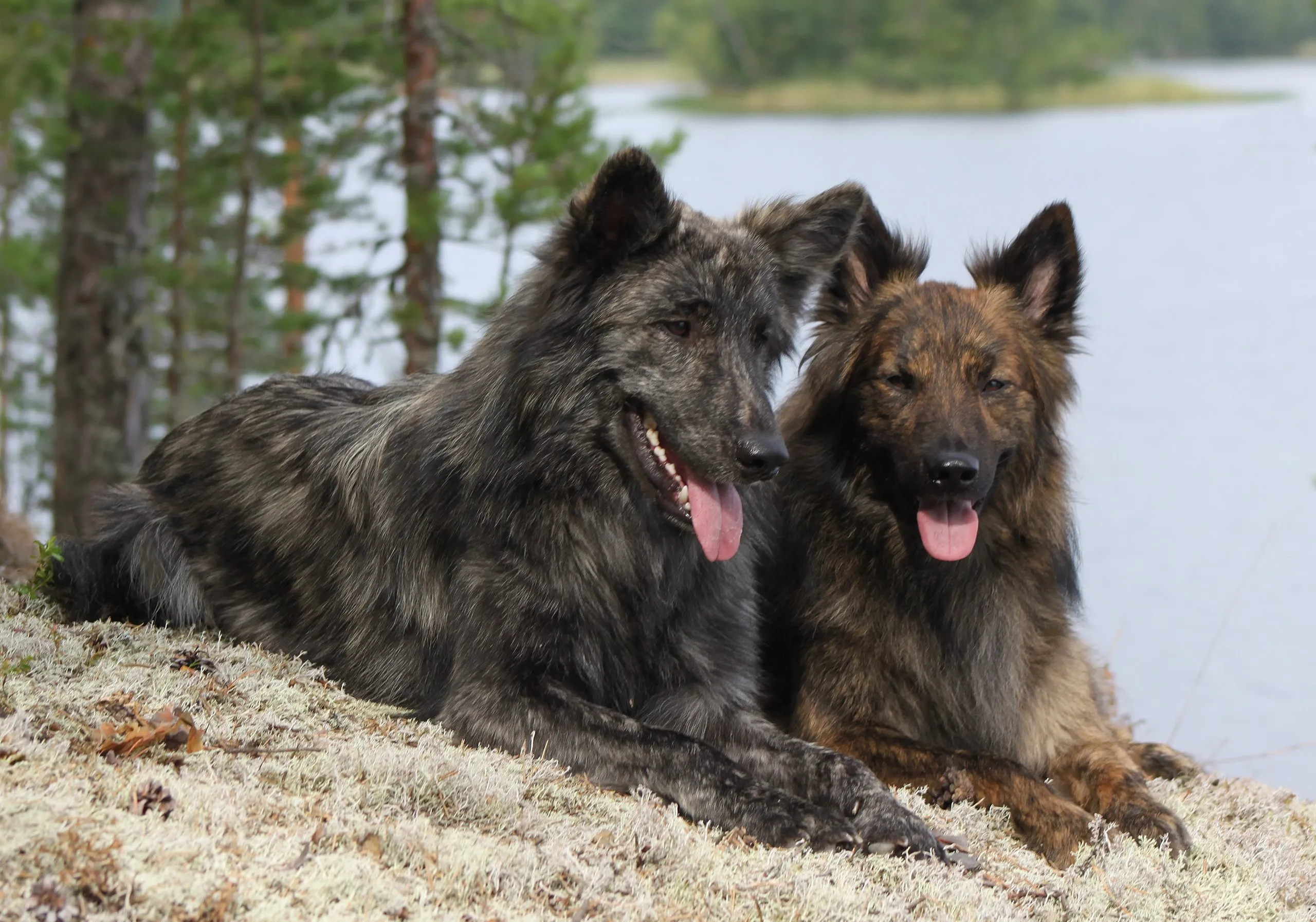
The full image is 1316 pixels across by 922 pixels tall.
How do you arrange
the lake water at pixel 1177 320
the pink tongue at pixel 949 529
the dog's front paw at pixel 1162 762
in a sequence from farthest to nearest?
1. the lake water at pixel 1177 320
2. the dog's front paw at pixel 1162 762
3. the pink tongue at pixel 949 529

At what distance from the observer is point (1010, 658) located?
4.95 m

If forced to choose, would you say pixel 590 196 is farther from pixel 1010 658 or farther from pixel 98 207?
pixel 98 207

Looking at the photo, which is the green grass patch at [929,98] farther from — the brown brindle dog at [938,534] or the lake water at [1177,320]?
the brown brindle dog at [938,534]

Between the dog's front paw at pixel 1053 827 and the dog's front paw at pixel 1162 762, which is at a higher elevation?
the dog's front paw at pixel 1053 827

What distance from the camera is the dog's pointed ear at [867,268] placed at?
5.19 meters

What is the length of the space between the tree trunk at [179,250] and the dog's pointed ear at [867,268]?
30.5 feet

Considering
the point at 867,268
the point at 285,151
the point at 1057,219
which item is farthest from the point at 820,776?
the point at 285,151

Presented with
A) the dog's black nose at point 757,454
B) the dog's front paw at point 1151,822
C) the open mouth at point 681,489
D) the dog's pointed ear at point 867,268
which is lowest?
the dog's front paw at point 1151,822

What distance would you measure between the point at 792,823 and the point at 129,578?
2961mm

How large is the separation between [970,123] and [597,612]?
16.6 m

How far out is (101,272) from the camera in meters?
11.7

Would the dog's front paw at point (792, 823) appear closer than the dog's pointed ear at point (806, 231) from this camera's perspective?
Yes

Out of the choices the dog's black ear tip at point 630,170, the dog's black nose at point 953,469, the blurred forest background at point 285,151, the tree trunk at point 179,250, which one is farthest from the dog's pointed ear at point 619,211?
the tree trunk at point 179,250

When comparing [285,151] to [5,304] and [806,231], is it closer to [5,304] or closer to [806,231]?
[806,231]
